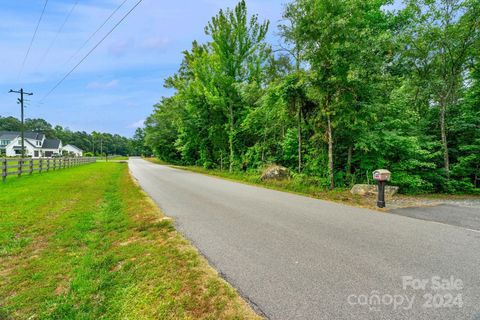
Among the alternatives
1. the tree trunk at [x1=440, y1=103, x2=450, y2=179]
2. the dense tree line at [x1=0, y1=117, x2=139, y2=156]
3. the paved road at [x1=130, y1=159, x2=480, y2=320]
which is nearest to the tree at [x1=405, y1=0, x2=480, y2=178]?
the tree trunk at [x1=440, y1=103, x2=450, y2=179]

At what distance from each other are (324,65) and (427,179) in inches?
272

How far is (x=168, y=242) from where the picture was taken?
4016mm

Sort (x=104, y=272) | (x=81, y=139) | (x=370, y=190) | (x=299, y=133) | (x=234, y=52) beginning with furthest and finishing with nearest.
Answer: (x=81, y=139) < (x=234, y=52) < (x=299, y=133) < (x=370, y=190) < (x=104, y=272)

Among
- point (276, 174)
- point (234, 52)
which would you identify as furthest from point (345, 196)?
point (234, 52)

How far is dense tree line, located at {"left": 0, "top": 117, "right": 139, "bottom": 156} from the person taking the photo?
83812 millimetres

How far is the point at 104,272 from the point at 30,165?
14805mm

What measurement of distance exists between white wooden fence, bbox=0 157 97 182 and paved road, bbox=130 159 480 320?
34.4ft

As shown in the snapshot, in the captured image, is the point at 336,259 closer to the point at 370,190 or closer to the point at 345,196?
the point at 345,196

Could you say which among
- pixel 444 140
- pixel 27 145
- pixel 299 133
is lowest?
pixel 444 140

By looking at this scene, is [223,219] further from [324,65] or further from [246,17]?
[246,17]

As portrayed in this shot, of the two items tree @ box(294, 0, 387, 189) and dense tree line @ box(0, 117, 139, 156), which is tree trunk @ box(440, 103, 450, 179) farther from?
dense tree line @ box(0, 117, 139, 156)

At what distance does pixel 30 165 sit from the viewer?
13.6 metres

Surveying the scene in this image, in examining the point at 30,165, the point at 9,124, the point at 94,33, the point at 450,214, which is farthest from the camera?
the point at 9,124

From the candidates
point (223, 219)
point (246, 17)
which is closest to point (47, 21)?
point (223, 219)
